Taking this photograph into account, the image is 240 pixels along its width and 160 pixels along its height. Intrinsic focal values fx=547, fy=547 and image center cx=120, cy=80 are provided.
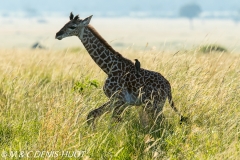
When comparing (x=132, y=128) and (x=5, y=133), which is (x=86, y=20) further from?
(x=5, y=133)

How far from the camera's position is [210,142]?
6.60 meters

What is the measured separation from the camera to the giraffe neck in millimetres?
7926

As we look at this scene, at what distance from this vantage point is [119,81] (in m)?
7.74

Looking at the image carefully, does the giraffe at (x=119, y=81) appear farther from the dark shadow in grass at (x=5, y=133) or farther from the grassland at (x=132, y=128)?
the dark shadow in grass at (x=5, y=133)

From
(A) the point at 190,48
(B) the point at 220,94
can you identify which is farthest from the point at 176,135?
(A) the point at 190,48

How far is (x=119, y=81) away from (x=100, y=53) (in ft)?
1.78

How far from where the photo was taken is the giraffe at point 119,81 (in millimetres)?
7555

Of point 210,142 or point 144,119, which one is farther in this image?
point 144,119

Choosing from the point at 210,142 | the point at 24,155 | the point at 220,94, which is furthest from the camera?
the point at 220,94

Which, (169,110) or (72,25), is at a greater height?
(72,25)

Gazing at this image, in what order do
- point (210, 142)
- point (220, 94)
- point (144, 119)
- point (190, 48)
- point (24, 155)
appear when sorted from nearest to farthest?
1. point (24, 155)
2. point (210, 142)
3. point (144, 119)
4. point (220, 94)
5. point (190, 48)

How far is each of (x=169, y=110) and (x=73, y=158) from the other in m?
2.33

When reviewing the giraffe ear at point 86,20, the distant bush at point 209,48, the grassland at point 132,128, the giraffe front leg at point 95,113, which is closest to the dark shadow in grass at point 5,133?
the grassland at point 132,128

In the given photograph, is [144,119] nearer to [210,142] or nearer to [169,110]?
[169,110]
